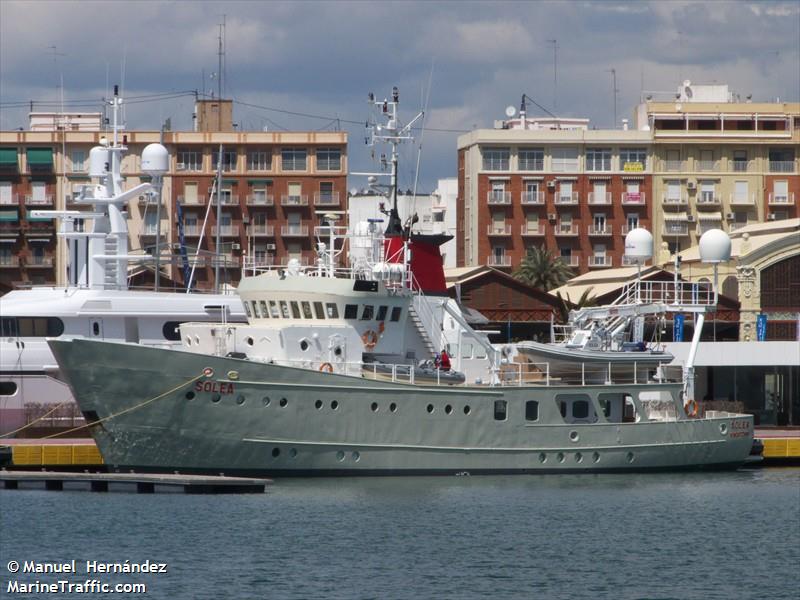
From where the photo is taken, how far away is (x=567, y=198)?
10019cm

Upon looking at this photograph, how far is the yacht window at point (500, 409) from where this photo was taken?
45.9m

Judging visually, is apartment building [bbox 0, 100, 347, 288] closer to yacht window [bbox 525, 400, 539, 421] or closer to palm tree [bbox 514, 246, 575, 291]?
palm tree [bbox 514, 246, 575, 291]

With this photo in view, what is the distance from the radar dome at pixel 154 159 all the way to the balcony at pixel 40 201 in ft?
133

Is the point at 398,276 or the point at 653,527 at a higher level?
the point at 398,276

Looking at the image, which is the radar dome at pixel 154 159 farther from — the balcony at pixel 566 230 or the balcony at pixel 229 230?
the balcony at pixel 566 230

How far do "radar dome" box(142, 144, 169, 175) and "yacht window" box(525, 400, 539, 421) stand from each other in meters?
18.8

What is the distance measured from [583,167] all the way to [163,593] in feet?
241

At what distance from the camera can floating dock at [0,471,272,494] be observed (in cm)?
4131

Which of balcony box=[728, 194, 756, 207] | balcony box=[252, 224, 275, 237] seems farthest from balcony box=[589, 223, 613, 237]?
balcony box=[252, 224, 275, 237]

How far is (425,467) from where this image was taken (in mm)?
44969

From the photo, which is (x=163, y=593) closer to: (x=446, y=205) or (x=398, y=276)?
(x=398, y=276)

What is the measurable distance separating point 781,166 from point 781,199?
2.17m

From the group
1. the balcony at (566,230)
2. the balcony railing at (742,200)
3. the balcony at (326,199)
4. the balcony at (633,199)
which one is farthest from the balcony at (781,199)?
the balcony at (326,199)

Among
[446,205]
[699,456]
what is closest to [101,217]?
[699,456]
